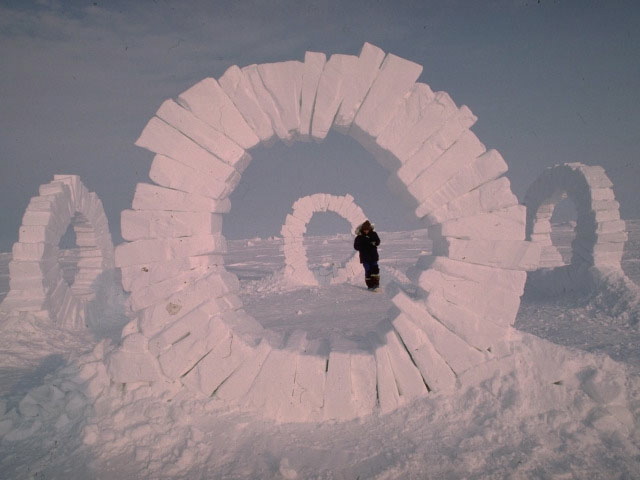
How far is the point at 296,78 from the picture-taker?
373 cm

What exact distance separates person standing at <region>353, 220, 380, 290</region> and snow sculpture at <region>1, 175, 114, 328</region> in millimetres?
6245

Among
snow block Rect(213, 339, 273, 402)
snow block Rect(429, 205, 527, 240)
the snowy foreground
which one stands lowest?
the snowy foreground

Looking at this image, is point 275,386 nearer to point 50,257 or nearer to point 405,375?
point 405,375

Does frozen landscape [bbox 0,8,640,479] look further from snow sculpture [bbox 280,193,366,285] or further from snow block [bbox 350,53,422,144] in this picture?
snow sculpture [bbox 280,193,366,285]

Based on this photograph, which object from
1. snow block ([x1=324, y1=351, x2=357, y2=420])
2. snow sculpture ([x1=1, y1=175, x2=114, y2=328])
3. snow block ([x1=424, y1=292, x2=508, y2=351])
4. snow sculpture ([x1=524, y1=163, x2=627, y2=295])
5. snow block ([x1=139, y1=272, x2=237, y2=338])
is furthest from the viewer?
snow sculpture ([x1=524, y1=163, x2=627, y2=295])

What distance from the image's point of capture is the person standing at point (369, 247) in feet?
16.2

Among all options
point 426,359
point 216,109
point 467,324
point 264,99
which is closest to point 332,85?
point 264,99

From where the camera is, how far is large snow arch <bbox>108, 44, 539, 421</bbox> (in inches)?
138

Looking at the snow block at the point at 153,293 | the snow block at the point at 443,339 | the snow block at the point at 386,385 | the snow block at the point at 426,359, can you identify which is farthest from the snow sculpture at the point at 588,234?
the snow block at the point at 153,293

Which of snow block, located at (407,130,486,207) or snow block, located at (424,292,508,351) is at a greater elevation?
snow block, located at (407,130,486,207)

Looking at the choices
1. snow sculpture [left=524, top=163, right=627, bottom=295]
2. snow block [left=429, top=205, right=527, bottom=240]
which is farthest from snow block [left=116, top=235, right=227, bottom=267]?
snow sculpture [left=524, top=163, right=627, bottom=295]

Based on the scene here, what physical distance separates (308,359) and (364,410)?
0.65 meters

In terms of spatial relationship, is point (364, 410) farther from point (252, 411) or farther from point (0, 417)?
point (0, 417)

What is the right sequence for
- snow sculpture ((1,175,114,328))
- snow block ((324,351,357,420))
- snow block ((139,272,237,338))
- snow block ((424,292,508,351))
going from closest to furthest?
snow block ((324,351,357,420)) → snow block ((424,292,508,351)) → snow block ((139,272,237,338)) → snow sculpture ((1,175,114,328))
